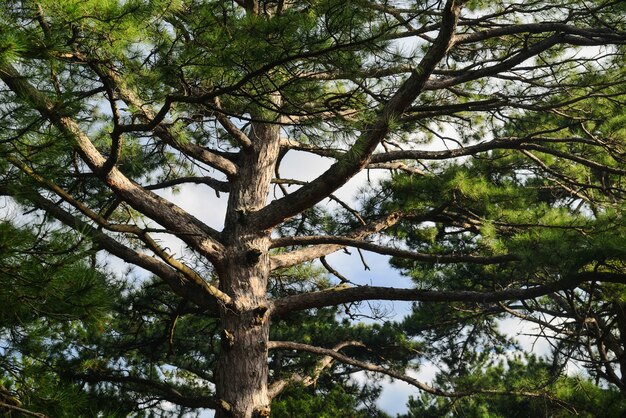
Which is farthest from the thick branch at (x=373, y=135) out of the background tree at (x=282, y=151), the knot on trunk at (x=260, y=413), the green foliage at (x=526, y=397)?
the green foliage at (x=526, y=397)

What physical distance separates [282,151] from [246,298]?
6.32ft

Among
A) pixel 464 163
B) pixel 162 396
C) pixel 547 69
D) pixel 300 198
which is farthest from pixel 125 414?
pixel 547 69

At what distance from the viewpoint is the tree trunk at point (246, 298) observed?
5155 millimetres

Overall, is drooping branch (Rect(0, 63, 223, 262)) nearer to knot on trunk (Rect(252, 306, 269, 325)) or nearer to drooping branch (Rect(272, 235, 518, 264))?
knot on trunk (Rect(252, 306, 269, 325))

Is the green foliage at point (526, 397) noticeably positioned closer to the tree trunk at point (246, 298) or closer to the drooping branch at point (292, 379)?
the drooping branch at point (292, 379)

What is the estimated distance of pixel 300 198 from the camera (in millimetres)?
5242

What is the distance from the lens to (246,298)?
18.0 ft

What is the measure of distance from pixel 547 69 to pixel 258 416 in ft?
13.1

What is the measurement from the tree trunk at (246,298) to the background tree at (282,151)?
17mm

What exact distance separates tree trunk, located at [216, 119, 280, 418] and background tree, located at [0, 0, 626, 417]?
0.02 meters

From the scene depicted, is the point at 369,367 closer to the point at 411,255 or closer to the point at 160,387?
the point at 411,255

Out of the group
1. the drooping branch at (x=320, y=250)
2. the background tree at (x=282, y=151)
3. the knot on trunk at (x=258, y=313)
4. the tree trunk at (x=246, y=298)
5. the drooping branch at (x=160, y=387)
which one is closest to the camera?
the background tree at (x=282, y=151)

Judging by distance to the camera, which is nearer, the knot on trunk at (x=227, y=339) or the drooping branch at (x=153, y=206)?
the drooping branch at (x=153, y=206)

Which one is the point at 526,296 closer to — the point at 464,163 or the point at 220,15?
the point at 464,163
